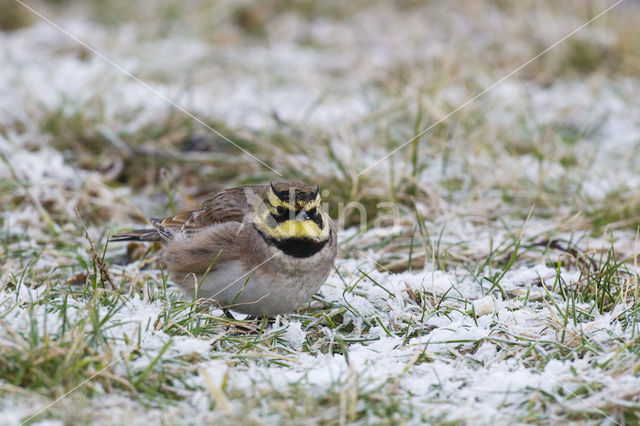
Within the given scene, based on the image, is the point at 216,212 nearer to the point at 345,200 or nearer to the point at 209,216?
the point at 209,216

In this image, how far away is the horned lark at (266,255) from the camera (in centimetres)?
365

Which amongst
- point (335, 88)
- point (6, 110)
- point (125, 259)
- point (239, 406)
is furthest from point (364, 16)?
point (239, 406)

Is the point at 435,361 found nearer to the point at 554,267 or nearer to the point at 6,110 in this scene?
the point at 554,267

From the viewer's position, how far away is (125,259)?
16.0 ft

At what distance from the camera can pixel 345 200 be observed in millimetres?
5328

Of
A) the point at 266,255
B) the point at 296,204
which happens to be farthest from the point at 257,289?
the point at 296,204

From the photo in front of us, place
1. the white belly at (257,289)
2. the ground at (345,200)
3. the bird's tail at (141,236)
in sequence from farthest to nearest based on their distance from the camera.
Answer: the bird's tail at (141,236), the white belly at (257,289), the ground at (345,200)

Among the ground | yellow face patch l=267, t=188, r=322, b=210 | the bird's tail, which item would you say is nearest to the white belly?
the ground

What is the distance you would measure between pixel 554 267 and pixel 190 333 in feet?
6.85

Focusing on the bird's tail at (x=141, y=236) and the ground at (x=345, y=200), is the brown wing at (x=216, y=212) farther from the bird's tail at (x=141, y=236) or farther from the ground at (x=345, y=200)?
the ground at (x=345, y=200)

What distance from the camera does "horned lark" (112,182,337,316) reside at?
12.0 ft

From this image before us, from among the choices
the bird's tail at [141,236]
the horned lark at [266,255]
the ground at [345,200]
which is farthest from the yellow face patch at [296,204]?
the bird's tail at [141,236]

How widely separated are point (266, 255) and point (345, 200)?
1719mm

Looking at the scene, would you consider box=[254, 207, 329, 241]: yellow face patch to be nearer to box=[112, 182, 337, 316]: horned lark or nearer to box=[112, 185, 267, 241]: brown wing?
box=[112, 182, 337, 316]: horned lark
